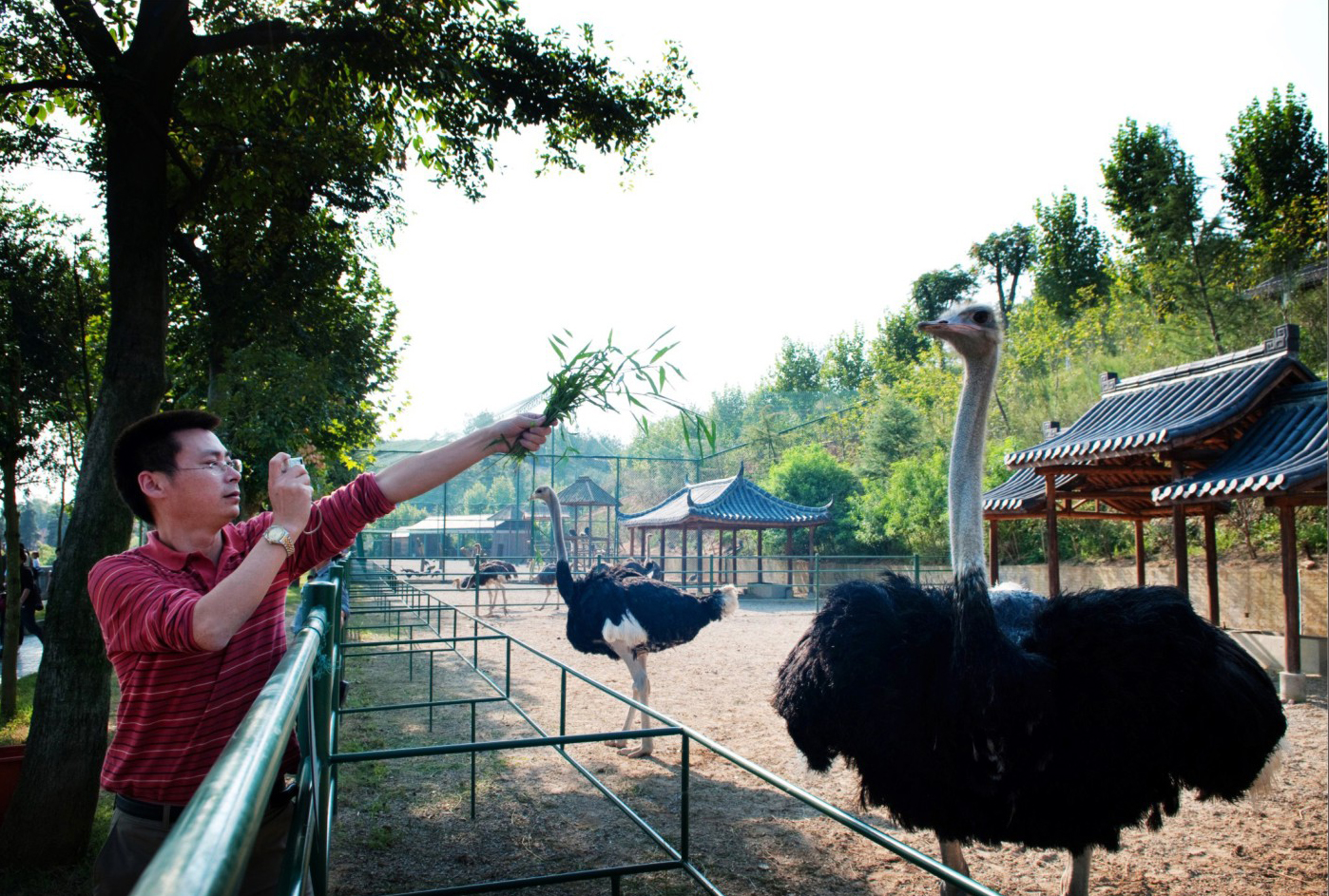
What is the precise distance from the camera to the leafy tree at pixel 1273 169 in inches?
786

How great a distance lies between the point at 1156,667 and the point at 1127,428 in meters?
7.79

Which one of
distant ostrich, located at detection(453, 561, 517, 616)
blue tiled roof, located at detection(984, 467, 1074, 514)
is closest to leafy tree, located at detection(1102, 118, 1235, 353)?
blue tiled roof, located at detection(984, 467, 1074, 514)

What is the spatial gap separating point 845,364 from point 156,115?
4426 centimetres

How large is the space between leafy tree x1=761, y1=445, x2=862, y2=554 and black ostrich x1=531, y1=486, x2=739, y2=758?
1837cm

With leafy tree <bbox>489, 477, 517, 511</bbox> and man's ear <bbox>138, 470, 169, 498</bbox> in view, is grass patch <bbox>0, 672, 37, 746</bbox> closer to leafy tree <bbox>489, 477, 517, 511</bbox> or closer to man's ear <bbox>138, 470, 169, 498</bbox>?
man's ear <bbox>138, 470, 169, 498</bbox>

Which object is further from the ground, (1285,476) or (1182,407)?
(1182,407)

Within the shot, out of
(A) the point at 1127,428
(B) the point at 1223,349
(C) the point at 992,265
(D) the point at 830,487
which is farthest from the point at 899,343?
(A) the point at 1127,428

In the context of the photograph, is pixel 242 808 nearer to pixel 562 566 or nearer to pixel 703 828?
pixel 703 828

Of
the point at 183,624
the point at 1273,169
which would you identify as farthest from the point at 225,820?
the point at 1273,169

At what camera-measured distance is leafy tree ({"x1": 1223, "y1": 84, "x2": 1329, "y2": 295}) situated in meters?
20.0

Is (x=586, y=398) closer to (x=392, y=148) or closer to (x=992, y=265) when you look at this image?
(x=392, y=148)

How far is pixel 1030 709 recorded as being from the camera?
298 centimetres

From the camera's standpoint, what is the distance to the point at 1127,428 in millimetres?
10086

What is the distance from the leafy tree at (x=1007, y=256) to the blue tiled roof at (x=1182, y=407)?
31672 mm
